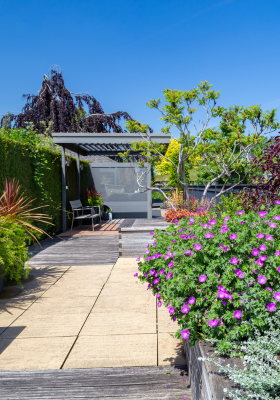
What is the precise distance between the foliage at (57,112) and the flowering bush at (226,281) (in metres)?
18.3

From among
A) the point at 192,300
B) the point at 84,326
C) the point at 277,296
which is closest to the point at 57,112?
the point at 84,326

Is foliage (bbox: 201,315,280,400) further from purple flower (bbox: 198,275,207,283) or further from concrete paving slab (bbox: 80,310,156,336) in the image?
concrete paving slab (bbox: 80,310,156,336)

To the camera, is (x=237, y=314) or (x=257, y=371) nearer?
(x=257, y=371)

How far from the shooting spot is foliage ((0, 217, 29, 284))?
3.33 m

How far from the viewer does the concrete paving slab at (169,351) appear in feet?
6.72

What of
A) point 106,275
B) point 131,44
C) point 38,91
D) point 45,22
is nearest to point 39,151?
point 106,275

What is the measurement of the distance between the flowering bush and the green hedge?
165 inches

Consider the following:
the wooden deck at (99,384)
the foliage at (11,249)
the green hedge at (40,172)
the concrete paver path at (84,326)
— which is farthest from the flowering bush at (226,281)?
the green hedge at (40,172)

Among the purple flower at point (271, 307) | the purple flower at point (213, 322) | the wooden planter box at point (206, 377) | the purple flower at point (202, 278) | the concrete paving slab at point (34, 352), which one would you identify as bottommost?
the concrete paving slab at point (34, 352)

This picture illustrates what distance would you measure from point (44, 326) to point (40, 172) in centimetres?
453

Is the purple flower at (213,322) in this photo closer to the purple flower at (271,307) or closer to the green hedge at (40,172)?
the purple flower at (271,307)

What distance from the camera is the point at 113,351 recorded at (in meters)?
2.21

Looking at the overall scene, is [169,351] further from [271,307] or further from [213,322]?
[271,307]

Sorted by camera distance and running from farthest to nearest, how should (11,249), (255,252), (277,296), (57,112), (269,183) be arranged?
(57,112)
(11,249)
(269,183)
(255,252)
(277,296)
